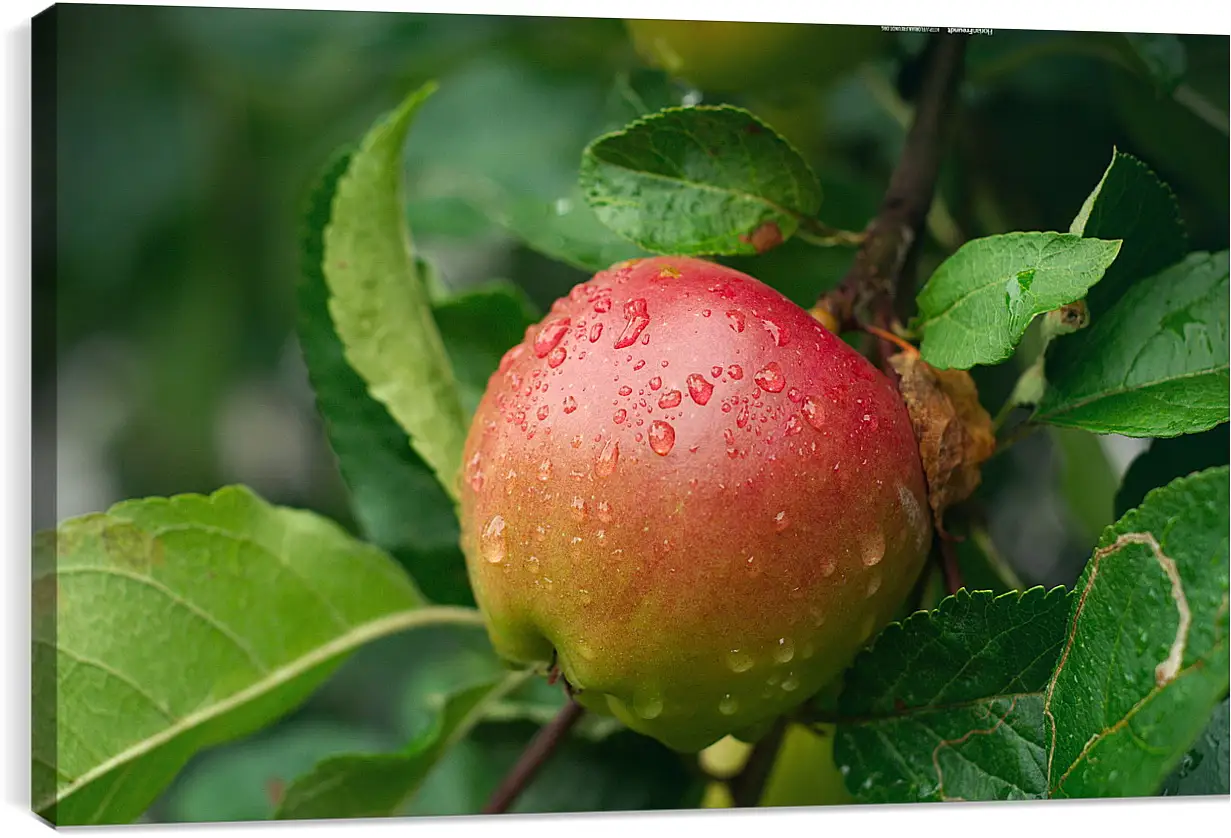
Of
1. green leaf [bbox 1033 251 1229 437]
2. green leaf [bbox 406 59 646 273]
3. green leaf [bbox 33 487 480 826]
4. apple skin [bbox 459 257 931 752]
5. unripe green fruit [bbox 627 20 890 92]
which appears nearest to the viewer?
apple skin [bbox 459 257 931 752]

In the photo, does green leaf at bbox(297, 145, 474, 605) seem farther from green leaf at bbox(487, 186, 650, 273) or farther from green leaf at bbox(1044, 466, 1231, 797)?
green leaf at bbox(1044, 466, 1231, 797)

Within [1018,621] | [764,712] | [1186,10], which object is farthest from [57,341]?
[1186,10]

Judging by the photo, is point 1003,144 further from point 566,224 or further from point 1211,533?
point 1211,533

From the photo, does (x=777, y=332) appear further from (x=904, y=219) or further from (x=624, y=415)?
(x=904, y=219)

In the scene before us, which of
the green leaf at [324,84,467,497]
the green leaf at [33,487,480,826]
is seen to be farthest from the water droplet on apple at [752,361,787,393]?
the green leaf at [33,487,480,826]

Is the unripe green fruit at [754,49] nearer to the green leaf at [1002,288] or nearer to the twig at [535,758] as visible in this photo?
the green leaf at [1002,288]

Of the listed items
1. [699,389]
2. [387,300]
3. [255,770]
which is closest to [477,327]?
[387,300]

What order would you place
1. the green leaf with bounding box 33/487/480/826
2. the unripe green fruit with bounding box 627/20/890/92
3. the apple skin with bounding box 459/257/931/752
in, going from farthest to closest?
the unripe green fruit with bounding box 627/20/890/92
the green leaf with bounding box 33/487/480/826
the apple skin with bounding box 459/257/931/752
